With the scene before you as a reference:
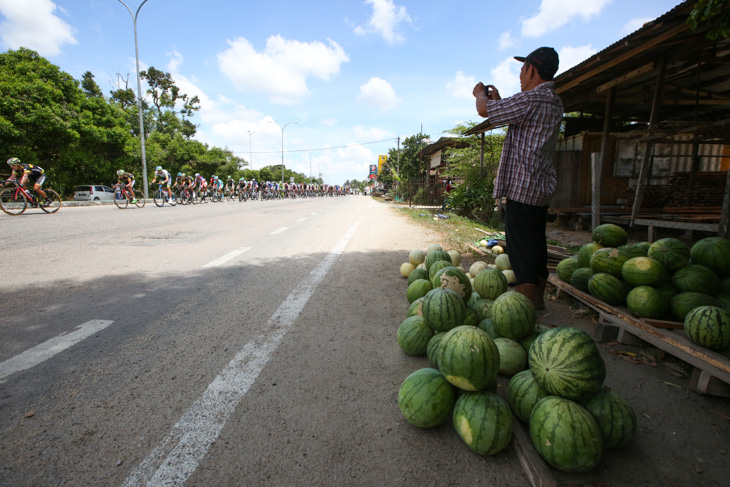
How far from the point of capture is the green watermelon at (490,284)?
3.09 metres

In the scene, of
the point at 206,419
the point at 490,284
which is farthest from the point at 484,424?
the point at 490,284

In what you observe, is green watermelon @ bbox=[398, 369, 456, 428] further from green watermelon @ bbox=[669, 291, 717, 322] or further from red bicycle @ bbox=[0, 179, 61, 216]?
red bicycle @ bbox=[0, 179, 61, 216]

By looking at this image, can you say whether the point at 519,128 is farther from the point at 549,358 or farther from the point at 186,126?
the point at 186,126

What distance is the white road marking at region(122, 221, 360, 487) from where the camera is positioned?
1615 mm


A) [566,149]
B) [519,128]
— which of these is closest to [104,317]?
[519,128]

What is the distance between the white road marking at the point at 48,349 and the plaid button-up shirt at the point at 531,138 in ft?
12.7

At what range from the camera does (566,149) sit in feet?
40.1

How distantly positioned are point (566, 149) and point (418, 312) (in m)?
11.9

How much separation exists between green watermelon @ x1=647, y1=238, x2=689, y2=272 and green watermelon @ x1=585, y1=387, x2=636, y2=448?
1.90 meters

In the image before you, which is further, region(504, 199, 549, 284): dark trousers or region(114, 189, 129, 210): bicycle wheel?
region(114, 189, 129, 210): bicycle wheel

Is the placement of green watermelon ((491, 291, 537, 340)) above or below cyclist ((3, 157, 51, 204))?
below

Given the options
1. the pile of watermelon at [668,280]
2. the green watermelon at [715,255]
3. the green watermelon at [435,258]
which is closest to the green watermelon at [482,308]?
the green watermelon at [435,258]

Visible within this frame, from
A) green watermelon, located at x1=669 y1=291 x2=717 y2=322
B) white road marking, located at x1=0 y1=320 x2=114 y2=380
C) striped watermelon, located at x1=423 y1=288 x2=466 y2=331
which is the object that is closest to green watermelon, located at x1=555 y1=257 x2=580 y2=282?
green watermelon, located at x1=669 y1=291 x2=717 y2=322

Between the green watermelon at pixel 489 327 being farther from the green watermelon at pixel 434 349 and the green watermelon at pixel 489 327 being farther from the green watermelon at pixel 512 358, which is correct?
the green watermelon at pixel 434 349
